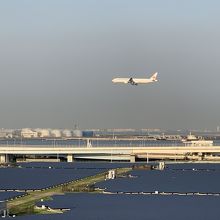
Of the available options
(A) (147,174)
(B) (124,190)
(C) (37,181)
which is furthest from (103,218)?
(A) (147,174)

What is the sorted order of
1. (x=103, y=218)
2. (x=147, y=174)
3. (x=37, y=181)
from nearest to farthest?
(x=103, y=218)
(x=37, y=181)
(x=147, y=174)

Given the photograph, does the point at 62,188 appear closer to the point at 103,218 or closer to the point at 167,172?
the point at 103,218

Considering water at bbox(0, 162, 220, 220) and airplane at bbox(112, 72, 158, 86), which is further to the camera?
airplane at bbox(112, 72, 158, 86)

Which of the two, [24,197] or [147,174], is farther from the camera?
[147,174]

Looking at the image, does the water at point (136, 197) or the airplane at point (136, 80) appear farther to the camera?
the airplane at point (136, 80)

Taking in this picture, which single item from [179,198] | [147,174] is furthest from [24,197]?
[147,174]

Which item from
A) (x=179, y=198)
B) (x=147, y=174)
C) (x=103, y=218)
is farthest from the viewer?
(x=147, y=174)

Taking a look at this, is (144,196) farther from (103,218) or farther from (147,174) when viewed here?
(147,174)
